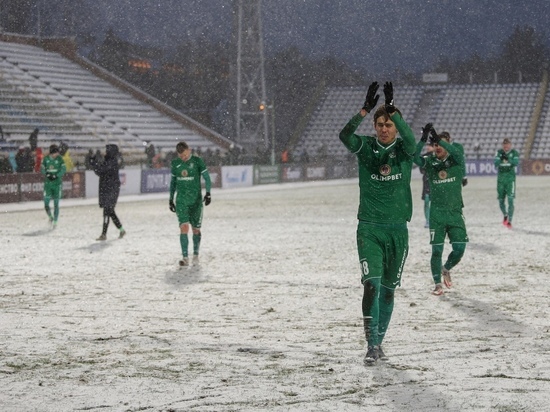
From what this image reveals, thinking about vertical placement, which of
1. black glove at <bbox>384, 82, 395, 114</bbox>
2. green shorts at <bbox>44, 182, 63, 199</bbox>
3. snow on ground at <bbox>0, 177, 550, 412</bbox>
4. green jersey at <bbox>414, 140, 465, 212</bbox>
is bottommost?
snow on ground at <bbox>0, 177, 550, 412</bbox>

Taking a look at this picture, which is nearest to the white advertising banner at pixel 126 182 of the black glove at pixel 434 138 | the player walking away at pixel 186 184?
the player walking away at pixel 186 184

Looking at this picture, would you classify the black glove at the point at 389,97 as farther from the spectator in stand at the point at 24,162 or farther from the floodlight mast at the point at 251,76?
the floodlight mast at the point at 251,76

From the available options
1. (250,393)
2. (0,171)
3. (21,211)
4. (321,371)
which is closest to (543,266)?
(321,371)

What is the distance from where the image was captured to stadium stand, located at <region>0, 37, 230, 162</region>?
47281mm

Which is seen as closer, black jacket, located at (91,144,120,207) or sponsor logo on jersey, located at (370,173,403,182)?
sponsor logo on jersey, located at (370,173,403,182)

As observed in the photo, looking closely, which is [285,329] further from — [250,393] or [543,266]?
[543,266]

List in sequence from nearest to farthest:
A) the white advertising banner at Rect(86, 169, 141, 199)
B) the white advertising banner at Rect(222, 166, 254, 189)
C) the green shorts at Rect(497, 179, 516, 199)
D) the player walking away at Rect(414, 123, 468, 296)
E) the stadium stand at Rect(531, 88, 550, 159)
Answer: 1. the player walking away at Rect(414, 123, 468, 296)
2. the green shorts at Rect(497, 179, 516, 199)
3. the white advertising banner at Rect(86, 169, 141, 199)
4. the white advertising banner at Rect(222, 166, 254, 189)
5. the stadium stand at Rect(531, 88, 550, 159)

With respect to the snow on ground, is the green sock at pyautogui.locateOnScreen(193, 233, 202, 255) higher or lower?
higher

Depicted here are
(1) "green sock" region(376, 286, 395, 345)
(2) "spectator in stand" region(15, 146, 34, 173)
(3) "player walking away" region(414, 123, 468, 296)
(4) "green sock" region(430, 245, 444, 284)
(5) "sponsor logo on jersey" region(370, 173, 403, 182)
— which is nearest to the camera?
(5) "sponsor logo on jersey" region(370, 173, 403, 182)

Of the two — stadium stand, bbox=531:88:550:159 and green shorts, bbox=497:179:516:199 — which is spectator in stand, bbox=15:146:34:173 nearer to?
green shorts, bbox=497:179:516:199

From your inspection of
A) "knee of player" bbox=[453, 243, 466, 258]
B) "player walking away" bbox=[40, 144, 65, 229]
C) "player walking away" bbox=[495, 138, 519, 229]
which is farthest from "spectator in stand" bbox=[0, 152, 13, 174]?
"knee of player" bbox=[453, 243, 466, 258]

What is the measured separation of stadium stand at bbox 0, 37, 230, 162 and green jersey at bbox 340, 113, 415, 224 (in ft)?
122

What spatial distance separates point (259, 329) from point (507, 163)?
13.0 m

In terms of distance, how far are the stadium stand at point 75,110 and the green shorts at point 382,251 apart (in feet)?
122
